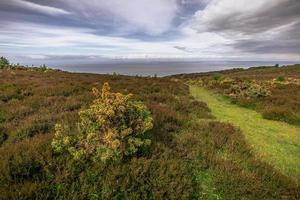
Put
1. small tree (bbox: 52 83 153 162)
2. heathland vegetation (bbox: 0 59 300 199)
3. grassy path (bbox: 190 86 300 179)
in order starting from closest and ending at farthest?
heathland vegetation (bbox: 0 59 300 199), small tree (bbox: 52 83 153 162), grassy path (bbox: 190 86 300 179)

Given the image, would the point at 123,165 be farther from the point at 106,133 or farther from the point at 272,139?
the point at 272,139

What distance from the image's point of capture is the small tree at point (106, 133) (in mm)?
4793

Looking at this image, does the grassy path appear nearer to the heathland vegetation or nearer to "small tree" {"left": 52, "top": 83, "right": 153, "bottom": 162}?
the heathland vegetation

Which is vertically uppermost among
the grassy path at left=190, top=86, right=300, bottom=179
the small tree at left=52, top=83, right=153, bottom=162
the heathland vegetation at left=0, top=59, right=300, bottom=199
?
the small tree at left=52, top=83, right=153, bottom=162

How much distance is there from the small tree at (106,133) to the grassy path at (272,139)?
3496 millimetres

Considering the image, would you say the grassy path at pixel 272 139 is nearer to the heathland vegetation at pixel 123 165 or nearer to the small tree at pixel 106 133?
the heathland vegetation at pixel 123 165

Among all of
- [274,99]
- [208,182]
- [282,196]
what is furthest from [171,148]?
[274,99]

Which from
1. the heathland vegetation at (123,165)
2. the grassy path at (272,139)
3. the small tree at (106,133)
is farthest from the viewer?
the grassy path at (272,139)

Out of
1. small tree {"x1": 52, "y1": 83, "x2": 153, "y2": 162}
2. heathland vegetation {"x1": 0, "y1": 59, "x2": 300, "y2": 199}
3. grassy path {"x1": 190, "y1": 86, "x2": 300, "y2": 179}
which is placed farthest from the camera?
grassy path {"x1": 190, "y1": 86, "x2": 300, "y2": 179}

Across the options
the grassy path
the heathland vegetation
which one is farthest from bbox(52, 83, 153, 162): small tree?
the grassy path

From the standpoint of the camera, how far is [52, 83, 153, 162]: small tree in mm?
4793

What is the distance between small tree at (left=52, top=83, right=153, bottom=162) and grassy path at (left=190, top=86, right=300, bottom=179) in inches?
138

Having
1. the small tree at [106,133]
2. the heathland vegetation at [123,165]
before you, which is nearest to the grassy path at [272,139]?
the heathland vegetation at [123,165]

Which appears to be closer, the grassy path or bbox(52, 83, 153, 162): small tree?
bbox(52, 83, 153, 162): small tree
